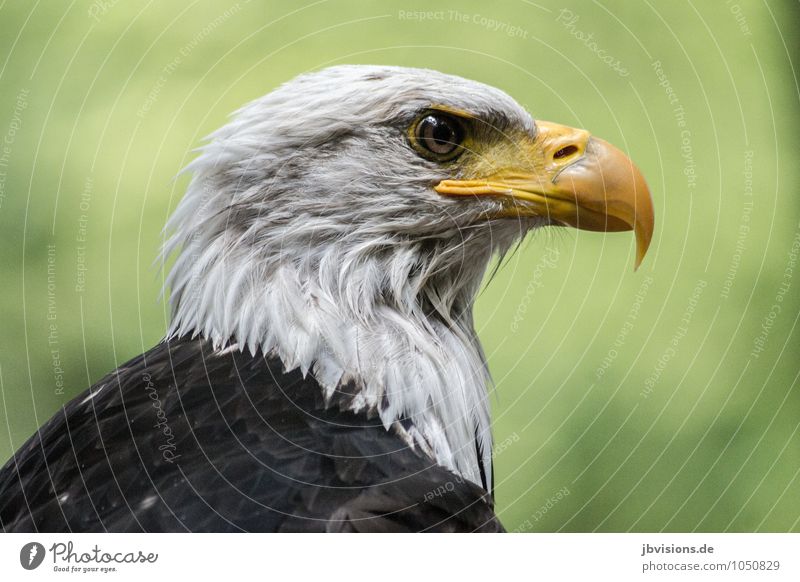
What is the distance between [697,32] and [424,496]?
52.4 inches

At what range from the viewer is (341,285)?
1.37 meters

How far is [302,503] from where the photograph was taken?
1151 millimetres

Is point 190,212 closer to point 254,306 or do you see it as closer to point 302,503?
point 254,306

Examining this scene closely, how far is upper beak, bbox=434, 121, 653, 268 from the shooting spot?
139cm

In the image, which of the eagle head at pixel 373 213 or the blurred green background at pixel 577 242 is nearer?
the eagle head at pixel 373 213

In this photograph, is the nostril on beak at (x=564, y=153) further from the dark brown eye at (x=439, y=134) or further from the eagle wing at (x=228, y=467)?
the eagle wing at (x=228, y=467)

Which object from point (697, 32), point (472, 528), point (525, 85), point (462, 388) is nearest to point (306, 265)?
point (462, 388)

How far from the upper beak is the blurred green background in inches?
10.6
